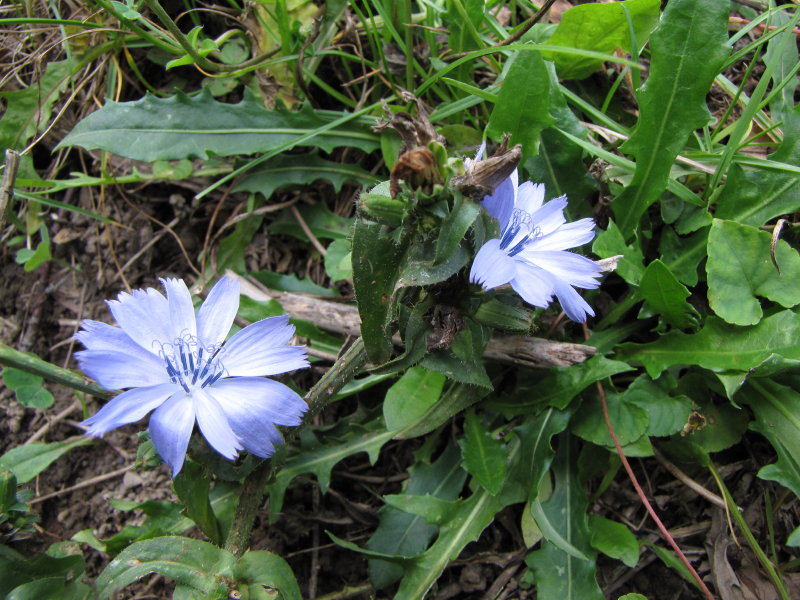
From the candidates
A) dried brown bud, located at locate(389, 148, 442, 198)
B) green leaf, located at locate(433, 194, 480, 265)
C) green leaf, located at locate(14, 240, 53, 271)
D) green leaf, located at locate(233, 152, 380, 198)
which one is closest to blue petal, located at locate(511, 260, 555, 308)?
green leaf, located at locate(433, 194, 480, 265)

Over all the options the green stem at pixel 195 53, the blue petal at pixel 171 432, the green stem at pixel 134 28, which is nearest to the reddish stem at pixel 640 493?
the blue petal at pixel 171 432

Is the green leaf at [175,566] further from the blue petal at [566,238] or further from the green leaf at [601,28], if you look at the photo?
the green leaf at [601,28]

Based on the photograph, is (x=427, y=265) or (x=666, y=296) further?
(x=666, y=296)

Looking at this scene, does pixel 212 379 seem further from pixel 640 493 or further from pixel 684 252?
pixel 684 252

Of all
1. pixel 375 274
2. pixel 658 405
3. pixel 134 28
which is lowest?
pixel 658 405

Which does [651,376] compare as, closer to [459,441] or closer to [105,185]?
[459,441]

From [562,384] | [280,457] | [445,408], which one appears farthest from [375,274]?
[562,384]
